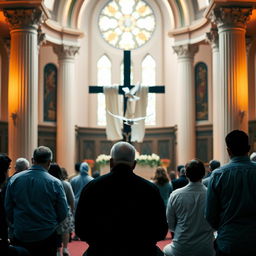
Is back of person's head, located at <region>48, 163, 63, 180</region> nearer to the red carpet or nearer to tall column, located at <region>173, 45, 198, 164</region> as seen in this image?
the red carpet

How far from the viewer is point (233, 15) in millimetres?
16266

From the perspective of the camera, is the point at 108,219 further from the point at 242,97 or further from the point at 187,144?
the point at 187,144

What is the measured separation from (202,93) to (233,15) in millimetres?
7819


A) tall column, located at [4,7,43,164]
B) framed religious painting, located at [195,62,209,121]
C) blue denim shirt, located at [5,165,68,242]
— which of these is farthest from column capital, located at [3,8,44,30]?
blue denim shirt, located at [5,165,68,242]

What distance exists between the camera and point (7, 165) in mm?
5137

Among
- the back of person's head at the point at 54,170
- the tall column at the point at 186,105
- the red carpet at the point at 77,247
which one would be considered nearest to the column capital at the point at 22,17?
the red carpet at the point at 77,247

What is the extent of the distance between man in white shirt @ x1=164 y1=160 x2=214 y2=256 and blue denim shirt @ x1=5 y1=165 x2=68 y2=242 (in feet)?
4.37

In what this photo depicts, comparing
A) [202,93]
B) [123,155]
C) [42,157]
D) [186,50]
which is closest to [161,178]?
[42,157]

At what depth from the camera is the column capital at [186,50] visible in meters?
23.3

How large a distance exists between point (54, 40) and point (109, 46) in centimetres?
490

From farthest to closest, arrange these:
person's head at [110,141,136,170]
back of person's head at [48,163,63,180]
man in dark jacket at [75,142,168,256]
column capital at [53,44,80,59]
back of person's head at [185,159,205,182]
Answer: column capital at [53,44,80,59] < back of person's head at [48,163,63,180] < back of person's head at [185,159,205,182] < person's head at [110,141,136,170] < man in dark jacket at [75,142,168,256]

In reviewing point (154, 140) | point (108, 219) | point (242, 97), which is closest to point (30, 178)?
point (108, 219)

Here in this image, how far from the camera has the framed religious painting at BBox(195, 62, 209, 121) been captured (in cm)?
2373

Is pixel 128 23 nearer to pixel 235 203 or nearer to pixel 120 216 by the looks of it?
pixel 235 203
